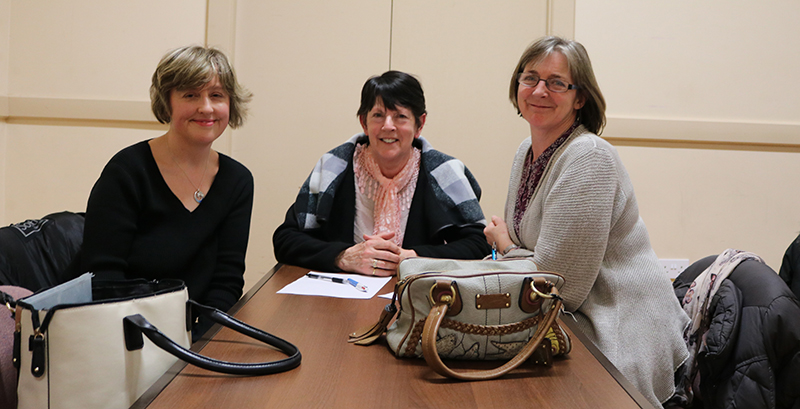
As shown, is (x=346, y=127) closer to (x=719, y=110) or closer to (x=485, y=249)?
(x=485, y=249)

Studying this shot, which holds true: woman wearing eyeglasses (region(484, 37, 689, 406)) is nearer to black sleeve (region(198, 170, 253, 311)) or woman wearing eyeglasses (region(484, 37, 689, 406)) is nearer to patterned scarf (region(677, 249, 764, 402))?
patterned scarf (region(677, 249, 764, 402))

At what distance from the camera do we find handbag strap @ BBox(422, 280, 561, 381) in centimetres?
88

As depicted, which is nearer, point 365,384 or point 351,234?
point 365,384

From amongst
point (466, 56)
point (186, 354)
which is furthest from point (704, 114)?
point (186, 354)

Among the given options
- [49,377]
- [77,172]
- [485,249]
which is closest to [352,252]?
[485,249]

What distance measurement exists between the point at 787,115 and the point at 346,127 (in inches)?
100

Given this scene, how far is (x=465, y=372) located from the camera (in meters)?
0.90

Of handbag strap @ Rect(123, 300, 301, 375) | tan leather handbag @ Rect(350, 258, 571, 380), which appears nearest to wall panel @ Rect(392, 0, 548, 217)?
tan leather handbag @ Rect(350, 258, 571, 380)

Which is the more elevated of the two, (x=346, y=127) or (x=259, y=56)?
(x=259, y=56)

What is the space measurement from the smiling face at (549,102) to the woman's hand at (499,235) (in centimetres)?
29

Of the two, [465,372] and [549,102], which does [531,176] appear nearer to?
[549,102]

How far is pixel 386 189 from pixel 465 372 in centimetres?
136

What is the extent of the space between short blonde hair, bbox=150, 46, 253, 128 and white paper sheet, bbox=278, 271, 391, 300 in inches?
26.9

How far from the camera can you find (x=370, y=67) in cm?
324
